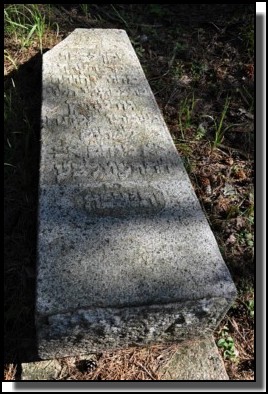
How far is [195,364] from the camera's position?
1932 mm

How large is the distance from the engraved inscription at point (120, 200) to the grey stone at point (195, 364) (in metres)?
0.65

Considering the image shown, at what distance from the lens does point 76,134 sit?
7.84 ft

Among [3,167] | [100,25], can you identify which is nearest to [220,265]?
[3,167]

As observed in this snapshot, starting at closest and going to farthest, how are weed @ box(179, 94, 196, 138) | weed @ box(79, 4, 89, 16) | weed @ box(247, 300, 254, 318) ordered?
weed @ box(247, 300, 254, 318), weed @ box(179, 94, 196, 138), weed @ box(79, 4, 89, 16)

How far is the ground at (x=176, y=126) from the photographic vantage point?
2006mm

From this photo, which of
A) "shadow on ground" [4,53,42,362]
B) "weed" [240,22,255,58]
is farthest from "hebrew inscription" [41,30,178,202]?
"weed" [240,22,255,58]

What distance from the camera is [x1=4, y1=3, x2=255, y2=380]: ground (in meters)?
2.01

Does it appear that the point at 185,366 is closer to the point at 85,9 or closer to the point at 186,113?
the point at 186,113

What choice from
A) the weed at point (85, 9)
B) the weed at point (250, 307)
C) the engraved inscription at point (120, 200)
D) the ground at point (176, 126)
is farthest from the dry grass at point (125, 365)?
the weed at point (85, 9)

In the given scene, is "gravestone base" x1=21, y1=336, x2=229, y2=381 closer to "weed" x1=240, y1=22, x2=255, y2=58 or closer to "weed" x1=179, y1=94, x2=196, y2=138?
"weed" x1=179, y1=94, x2=196, y2=138

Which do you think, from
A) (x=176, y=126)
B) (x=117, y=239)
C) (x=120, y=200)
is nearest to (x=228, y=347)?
(x=117, y=239)

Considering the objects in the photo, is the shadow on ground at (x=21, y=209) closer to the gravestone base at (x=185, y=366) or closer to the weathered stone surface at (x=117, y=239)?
the gravestone base at (x=185, y=366)

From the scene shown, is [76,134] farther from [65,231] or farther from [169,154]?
[65,231]

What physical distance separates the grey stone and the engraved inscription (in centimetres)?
65
